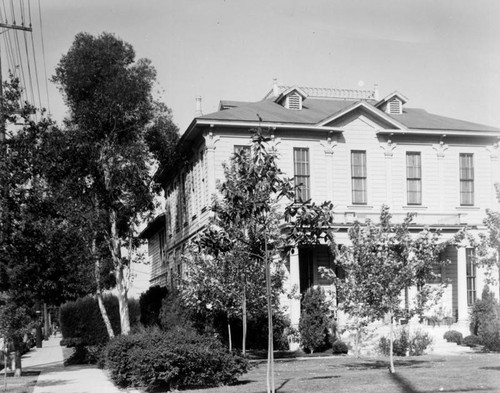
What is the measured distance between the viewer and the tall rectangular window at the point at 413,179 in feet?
109

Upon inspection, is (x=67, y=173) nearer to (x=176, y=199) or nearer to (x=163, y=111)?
(x=163, y=111)

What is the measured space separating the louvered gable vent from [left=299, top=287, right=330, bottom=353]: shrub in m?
9.72

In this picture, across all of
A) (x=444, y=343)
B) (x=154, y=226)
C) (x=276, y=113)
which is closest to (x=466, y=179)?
(x=444, y=343)

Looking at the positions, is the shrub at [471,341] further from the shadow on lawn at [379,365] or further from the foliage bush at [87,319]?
the foliage bush at [87,319]

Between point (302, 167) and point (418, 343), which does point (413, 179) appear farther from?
point (418, 343)

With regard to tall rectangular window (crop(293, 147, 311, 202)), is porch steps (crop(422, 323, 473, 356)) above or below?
below

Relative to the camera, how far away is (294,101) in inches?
1356

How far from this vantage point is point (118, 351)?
789 inches

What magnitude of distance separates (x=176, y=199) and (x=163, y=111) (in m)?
8.90

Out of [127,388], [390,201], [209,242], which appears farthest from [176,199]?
[209,242]

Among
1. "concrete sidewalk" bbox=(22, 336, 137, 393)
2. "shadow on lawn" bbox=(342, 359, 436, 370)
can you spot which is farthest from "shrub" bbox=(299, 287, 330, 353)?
"concrete sidewalk" bbox=(22, 336, 137, 393)

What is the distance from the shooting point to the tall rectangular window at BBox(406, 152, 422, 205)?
109ft

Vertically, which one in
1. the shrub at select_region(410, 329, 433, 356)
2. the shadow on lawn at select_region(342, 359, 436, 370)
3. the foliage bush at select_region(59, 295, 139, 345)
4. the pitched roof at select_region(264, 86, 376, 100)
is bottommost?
the foliage bush at select_region(59, 295, 139, 345)

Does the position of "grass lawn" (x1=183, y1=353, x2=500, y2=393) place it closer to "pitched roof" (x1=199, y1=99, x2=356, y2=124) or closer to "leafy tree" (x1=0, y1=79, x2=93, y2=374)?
"leafy tree" (x1=0, y1=79, x2=93, y2=374)
